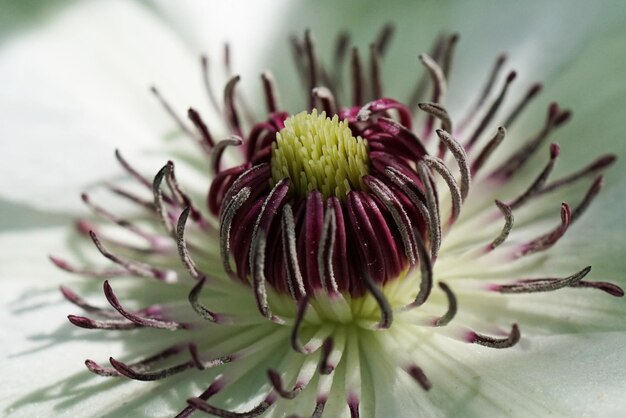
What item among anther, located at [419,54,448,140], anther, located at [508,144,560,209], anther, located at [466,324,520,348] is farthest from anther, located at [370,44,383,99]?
anther, located at [466,324,520,348]

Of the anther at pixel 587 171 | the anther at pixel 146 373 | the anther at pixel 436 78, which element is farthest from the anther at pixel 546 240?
the anther at pixel 146 373

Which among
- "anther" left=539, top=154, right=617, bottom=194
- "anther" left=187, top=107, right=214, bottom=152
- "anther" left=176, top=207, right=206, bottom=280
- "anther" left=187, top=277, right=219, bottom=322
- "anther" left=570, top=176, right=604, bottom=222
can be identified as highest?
"anther" left=187, top=107, right=214, bottom=152

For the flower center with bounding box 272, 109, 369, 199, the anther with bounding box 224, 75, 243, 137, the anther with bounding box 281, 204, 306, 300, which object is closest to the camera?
the anther with bounding box 281, 204, 306, 300

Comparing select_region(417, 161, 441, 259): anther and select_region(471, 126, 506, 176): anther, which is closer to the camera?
select_region(417, 161, 441, 259): anther

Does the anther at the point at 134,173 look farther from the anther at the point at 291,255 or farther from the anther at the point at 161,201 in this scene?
the anther at the point at 291,255

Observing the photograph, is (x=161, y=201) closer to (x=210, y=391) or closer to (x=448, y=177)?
(x=210, y=391)

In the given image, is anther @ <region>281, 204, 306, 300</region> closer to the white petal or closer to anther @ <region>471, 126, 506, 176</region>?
anther @ <region>471, 126, 506, 176</region>

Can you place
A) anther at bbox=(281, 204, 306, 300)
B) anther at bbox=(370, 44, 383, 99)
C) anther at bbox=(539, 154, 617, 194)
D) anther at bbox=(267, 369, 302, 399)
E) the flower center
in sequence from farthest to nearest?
1. anther at bbox=(370, 44, 383, 99)
2. anther at bbox=(539, 154, 617, 194)
3. the flower center
4. anther at bbox=(281, 204, 306, 300)
5. anther at bbox=(267, 369, 302, 399)
